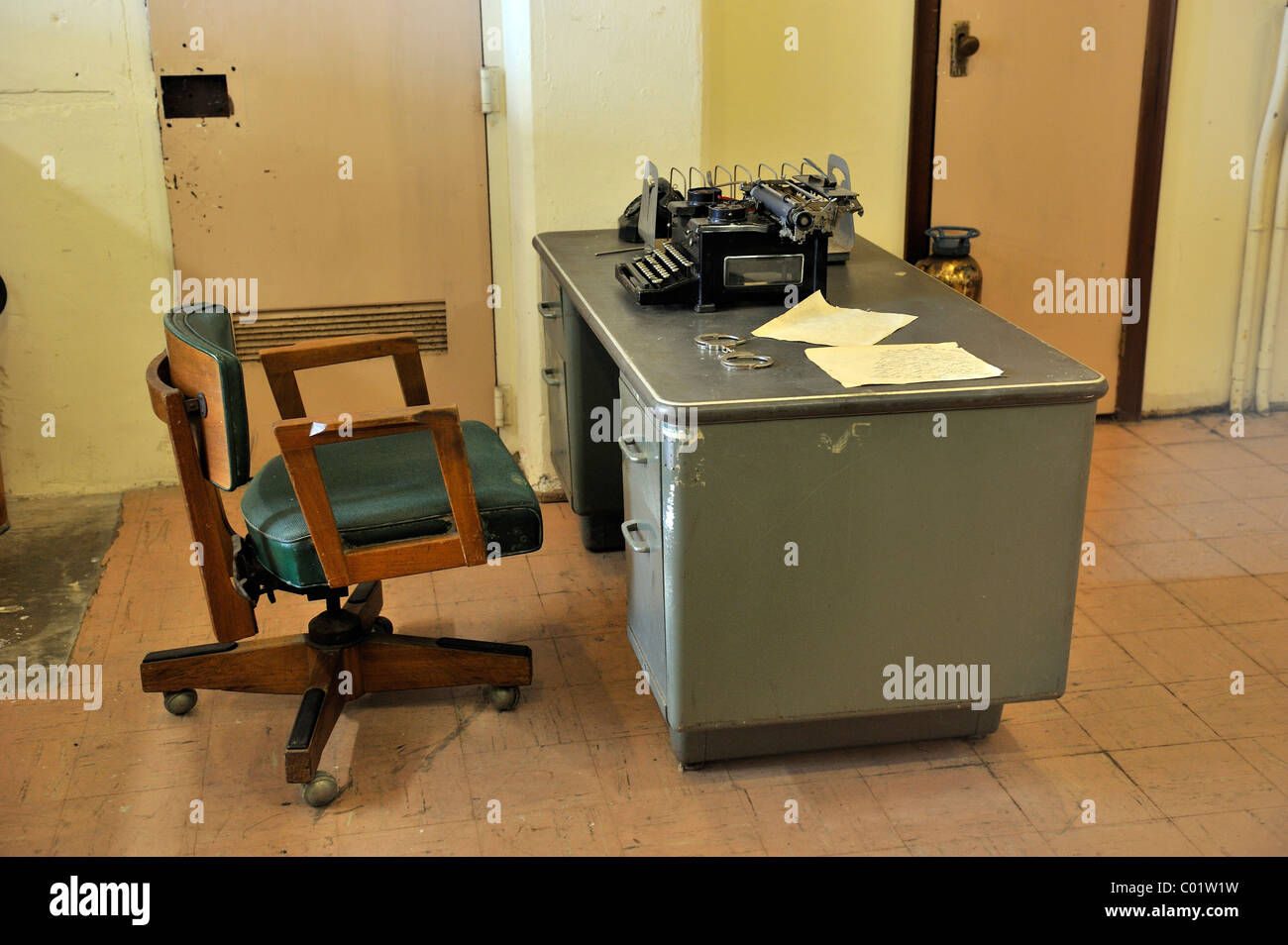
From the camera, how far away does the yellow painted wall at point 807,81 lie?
12.1 ft

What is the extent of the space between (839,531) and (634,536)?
0.42m

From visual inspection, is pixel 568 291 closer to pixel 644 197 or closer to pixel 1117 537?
pixel 644 197

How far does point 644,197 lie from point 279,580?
4.37ft

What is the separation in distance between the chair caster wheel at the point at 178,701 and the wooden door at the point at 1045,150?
263 cm

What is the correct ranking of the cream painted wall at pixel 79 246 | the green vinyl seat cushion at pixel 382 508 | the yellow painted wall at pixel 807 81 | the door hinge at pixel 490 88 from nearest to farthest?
the green vinyl seat cushion at pixel 382 508, the cream painted wall at pixel 79 246, the door hinge at pixel 490 88, the yellow painted wall at pixel 807 81

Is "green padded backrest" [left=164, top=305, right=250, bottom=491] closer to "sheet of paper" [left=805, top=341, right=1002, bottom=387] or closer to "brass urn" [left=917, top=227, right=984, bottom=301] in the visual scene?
"sheet of paper" [left=805, top=341, right=1002, bottom=387]

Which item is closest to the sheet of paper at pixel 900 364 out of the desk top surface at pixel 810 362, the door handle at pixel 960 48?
the desk top surface at pixel 810 362

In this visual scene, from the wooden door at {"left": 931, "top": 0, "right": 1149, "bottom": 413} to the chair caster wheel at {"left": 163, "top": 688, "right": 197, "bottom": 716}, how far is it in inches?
104

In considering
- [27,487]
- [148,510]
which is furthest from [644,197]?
[27,487]

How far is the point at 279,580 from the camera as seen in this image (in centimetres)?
235

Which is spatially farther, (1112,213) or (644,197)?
(1112,213)

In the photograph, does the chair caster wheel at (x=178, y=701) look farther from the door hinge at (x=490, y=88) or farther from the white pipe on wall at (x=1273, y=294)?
the white pipe on wall at (x=1273, y=294)

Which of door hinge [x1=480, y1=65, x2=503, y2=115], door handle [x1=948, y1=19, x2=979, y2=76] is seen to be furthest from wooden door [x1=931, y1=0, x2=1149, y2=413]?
door hinge [x1=480, y1=65, x2=503, y2=115]

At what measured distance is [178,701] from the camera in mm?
2568
